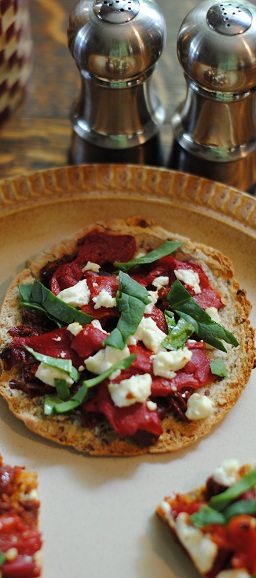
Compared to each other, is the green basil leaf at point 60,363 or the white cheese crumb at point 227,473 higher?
the green basil leaf at point 60,363

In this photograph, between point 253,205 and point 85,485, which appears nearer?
point 85,485

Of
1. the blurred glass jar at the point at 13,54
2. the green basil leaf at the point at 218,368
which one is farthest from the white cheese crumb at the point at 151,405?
the blurred glass jar at the point at 13,54

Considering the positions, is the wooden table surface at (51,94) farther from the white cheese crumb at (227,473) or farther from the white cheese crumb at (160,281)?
the white cheese crumb at (227,473)

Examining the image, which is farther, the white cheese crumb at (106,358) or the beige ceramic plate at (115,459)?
the white cheese crumb at (106,358)

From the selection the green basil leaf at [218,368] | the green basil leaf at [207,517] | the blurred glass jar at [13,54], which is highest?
the blurred glass jar at [13,54]

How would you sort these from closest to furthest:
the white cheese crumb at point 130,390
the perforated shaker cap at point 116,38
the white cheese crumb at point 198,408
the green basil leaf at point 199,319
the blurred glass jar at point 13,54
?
the white cheese crumb at point 130,390 < the white cheese crumb at point 198,408 < the green basil leaf at point 199,319 < the perforated shaker cap at point 116,38 < the blurred glass jar at point 13,54

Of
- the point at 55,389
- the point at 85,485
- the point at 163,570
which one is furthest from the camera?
the point at 55,389

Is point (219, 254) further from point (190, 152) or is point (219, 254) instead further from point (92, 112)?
point (92, 112)

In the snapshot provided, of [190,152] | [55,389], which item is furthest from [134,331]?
[190,152]
